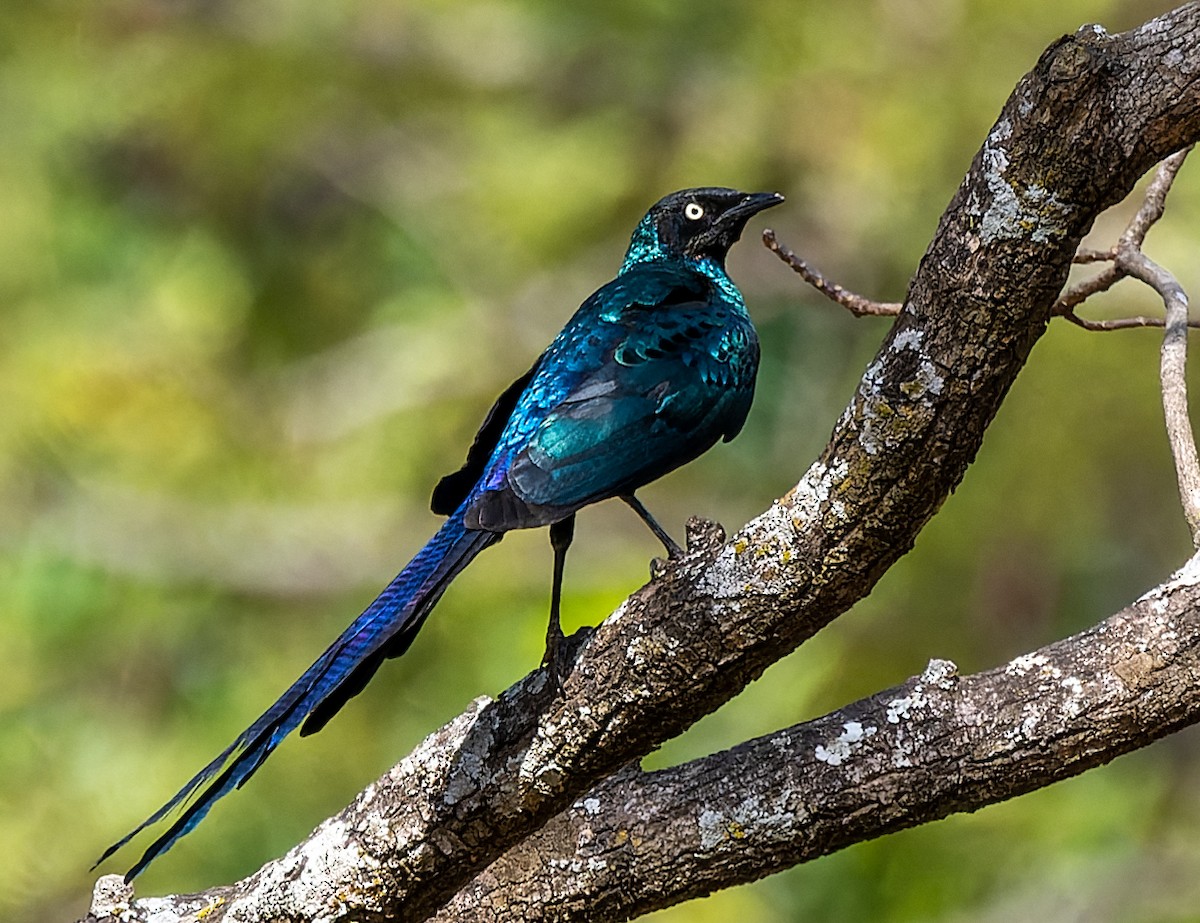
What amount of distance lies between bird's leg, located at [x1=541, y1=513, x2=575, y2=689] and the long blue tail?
0.22m

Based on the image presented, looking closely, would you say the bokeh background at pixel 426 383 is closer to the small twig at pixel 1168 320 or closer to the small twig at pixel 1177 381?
the small twig at pixel 1168 320

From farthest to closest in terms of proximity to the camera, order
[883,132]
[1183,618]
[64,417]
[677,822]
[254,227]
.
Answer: [254,227], [64,417], [883,132], [677,822], [1183,618]

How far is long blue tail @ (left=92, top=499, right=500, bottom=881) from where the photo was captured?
9.86 feet

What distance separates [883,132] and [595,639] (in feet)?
19.8

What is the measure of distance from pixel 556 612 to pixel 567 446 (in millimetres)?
417

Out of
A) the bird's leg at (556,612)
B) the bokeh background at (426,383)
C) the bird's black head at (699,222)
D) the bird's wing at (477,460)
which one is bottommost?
the bird's leg at (556,612)

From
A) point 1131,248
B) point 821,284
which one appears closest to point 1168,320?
point 1131,248

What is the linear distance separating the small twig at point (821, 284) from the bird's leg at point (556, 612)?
2.45 feet

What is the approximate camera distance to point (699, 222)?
501cm

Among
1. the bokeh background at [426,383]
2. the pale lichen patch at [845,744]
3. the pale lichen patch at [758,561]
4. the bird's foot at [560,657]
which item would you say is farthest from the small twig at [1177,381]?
the bokeh background at [426,383]

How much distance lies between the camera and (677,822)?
10.3ft

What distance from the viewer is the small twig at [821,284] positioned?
3666 mm

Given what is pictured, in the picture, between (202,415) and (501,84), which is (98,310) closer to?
(202,415)

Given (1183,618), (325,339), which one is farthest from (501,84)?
(1183,618)
